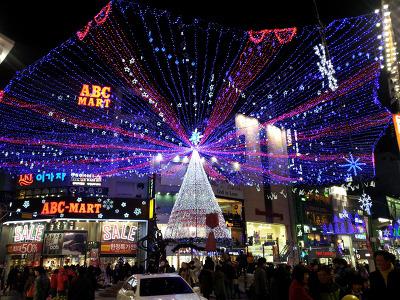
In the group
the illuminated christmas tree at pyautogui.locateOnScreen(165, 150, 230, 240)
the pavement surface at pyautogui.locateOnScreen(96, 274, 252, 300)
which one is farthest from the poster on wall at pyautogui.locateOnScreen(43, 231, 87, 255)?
the illuminated christmas tree at pyautogui.locateOnScreen(165, 150, 230, 240)

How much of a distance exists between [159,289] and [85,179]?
22619 millimetres

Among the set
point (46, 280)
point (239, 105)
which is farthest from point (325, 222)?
point (46, 280)

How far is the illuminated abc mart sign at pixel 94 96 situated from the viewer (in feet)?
103

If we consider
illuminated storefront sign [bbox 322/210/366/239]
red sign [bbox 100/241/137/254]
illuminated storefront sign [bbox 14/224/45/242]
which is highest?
illuminated storefront sign [bbox 322/210/366/239]

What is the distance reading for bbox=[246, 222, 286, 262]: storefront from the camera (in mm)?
37781

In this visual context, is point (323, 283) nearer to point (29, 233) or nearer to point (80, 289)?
point (80, 289)

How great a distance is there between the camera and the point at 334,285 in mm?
6504

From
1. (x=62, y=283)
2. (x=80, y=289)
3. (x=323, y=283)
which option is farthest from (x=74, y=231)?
(x=323, y=283)

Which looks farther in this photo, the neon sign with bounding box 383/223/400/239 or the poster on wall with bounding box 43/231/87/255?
the neon sign with bounding box 383/223/400/239

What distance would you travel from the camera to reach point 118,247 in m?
28.5

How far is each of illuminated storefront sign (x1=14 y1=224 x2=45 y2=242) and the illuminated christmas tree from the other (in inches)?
523

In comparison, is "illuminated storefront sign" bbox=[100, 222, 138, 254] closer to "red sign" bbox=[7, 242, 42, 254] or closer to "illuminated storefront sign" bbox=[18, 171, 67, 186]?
"red sign" bbox=[7, 242, 42, 254]

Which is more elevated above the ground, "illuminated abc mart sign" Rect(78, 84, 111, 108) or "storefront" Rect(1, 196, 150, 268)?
"illuminated abc mart sign" Rect(78, 84, 111, 108)

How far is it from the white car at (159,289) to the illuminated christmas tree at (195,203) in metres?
12.0
